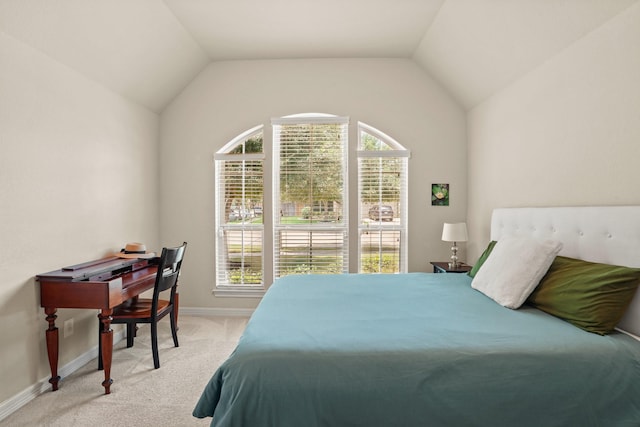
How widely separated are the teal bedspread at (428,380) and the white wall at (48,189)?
169 centimetres

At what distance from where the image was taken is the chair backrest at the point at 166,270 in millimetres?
2518

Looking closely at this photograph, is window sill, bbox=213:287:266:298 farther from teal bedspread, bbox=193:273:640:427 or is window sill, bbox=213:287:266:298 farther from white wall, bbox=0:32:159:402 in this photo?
teal bedspread, bbox=193:273:640:427

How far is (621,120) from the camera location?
6.04 ft

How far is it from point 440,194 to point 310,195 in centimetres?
154

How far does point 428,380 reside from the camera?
1.30 m

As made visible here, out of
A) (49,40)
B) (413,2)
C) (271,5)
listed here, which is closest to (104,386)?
(49,40)

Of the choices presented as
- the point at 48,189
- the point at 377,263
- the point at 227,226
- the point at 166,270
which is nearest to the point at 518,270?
the point at 377,263

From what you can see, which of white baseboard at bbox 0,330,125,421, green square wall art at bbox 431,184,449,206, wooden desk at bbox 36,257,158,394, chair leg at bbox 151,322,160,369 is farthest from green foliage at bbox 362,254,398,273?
white baseboard at bbox 0,330,125,421

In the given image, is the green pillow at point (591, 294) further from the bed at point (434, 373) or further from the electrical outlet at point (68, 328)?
the electrical outlet at point (68, 328)

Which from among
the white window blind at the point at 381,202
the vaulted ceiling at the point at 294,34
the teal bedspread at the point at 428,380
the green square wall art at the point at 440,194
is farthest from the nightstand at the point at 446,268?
the vaulted ceiling at the point at 294,34

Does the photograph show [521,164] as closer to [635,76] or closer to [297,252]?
[635,76]

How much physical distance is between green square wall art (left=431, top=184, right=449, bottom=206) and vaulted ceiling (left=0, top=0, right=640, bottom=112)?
95 centimetres

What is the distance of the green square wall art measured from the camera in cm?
371

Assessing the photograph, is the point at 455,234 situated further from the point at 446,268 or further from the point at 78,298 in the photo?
the point at 78,298
